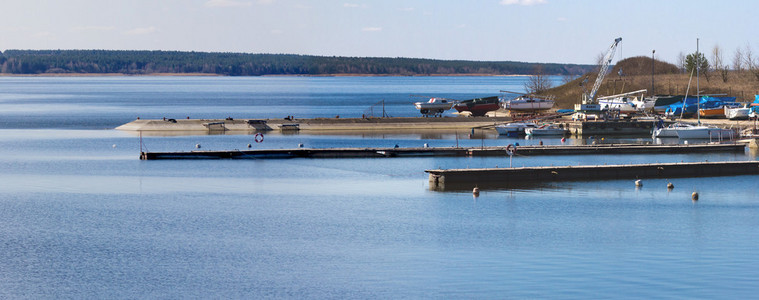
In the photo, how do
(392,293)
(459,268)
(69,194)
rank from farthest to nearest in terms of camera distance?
(69,194) → (459,268) → (392,293)

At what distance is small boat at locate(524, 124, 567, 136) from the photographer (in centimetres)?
9119

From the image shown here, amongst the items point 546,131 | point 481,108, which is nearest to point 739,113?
point 546,131

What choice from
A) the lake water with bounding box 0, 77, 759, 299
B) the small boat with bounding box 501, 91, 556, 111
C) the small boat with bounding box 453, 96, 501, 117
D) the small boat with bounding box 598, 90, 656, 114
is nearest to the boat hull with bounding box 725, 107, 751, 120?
the small boat with bounding box 598, 90, 656, 114

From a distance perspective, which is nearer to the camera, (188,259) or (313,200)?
(188,259)

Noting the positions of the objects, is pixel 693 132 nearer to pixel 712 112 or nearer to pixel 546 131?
pixel 546 131

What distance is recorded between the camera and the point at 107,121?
119 m

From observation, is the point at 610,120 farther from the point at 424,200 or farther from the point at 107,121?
the point at 107,121

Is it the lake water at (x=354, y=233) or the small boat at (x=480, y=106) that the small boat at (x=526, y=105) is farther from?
the lake water at (x=354, y=233)

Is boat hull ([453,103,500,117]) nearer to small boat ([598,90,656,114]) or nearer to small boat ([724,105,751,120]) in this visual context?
small boat ([598,90,656,114])

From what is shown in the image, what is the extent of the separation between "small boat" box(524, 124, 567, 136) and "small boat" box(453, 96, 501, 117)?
1909 cm

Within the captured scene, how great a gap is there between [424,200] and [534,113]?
66.2 meters

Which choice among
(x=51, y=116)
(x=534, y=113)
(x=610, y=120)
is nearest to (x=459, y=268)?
(x=610, y=120)

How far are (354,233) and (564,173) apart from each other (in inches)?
765

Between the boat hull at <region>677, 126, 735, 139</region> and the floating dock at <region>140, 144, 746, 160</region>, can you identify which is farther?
the boat hull at <region>677, 126, 735, 139</region>
